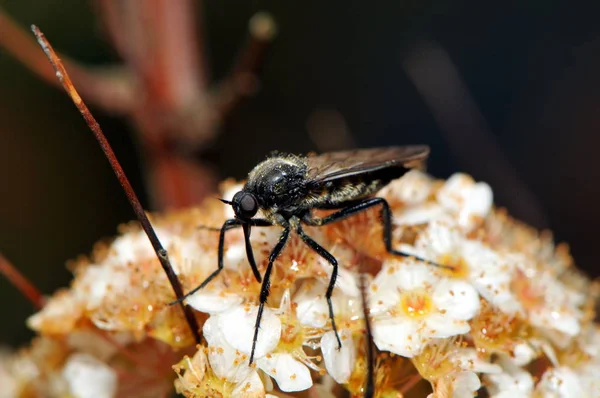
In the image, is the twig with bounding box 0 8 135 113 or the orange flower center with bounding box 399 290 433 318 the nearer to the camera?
the orange flower center with bounding box 399 290 433 318

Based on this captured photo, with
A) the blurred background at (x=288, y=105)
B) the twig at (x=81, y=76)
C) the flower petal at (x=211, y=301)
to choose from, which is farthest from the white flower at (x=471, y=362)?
the twig at (x=81, y=76)

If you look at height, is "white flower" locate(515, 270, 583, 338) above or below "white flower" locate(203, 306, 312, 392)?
below

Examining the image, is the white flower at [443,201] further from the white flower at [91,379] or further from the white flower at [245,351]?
the white flower at [91,379]

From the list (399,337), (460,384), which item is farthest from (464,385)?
(399,337)

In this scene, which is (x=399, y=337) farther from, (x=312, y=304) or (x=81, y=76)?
(x=81, y=76)

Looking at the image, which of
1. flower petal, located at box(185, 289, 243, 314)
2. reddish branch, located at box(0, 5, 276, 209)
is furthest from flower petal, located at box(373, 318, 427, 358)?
reddish branch, located at box(0, 5, 276, 209)

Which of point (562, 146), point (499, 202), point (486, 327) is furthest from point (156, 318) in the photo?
point (562, 146)

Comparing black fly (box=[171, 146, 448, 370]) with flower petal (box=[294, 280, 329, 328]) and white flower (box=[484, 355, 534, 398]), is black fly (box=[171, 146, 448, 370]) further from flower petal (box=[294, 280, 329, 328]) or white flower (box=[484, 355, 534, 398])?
white flower (box=[484, 355, 534, 398])
